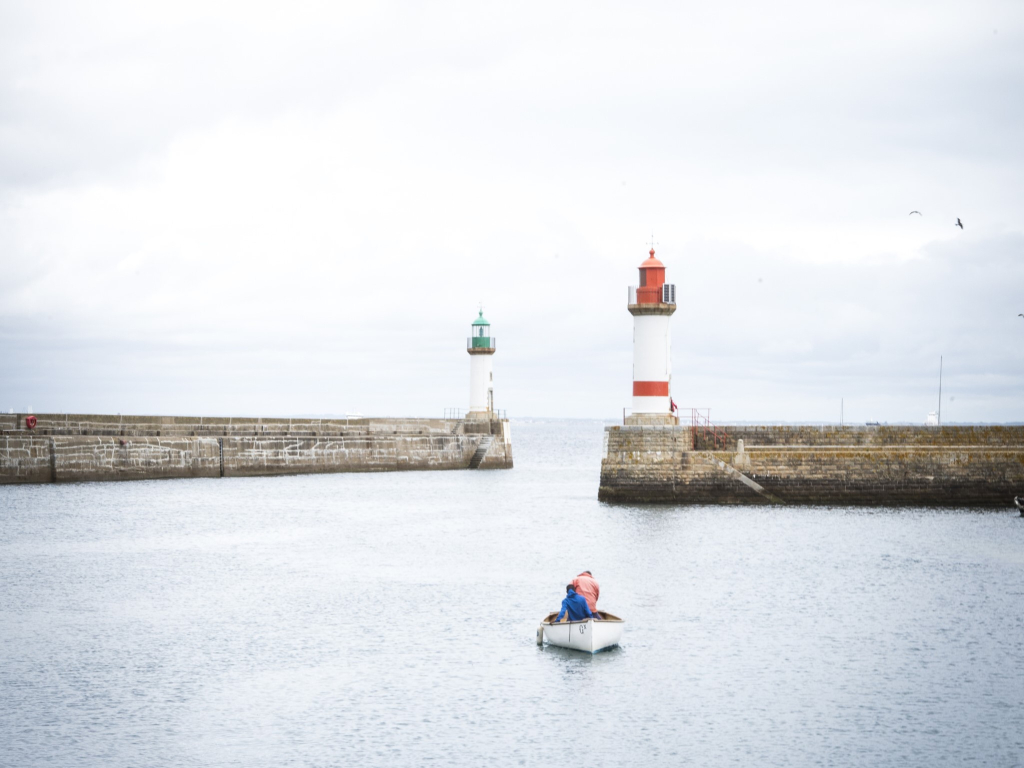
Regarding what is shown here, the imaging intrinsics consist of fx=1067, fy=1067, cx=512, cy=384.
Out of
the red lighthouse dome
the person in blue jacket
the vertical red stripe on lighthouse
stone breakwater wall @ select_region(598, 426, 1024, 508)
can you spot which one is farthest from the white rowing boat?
the red lighthouse dome

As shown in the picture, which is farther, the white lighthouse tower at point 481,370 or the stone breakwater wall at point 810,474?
the white lighthouse tower at point 481,370

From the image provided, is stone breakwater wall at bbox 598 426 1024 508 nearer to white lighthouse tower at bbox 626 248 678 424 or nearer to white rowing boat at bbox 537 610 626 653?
white lighthouse tower at bbox 626 248 678 424

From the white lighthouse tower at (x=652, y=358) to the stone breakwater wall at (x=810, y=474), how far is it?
33.7 inches

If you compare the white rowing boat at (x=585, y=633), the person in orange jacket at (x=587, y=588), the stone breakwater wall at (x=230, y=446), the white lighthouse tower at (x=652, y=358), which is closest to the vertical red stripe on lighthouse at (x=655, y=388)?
the white lighthouse tower at (x=652, y=358)

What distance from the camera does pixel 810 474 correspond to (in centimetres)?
3262

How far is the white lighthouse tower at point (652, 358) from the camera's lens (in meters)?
32.5

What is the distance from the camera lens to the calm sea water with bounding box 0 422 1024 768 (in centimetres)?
1288

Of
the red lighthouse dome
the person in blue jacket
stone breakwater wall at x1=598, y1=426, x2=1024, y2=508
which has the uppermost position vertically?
the red lighthouse dome

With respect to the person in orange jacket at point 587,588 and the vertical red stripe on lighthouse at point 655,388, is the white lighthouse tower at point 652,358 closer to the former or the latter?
the vertical red stripe on lighthouse at point 655,388

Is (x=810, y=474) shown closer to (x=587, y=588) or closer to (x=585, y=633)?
(x=587, y=588)

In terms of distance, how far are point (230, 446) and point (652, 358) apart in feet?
73.0

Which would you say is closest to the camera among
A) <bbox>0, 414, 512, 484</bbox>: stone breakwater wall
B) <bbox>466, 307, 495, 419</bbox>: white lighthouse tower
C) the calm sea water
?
the calm sea water

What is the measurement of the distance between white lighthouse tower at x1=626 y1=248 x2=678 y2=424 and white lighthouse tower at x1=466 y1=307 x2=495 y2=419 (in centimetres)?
2279

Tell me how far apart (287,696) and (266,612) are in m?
5.59
